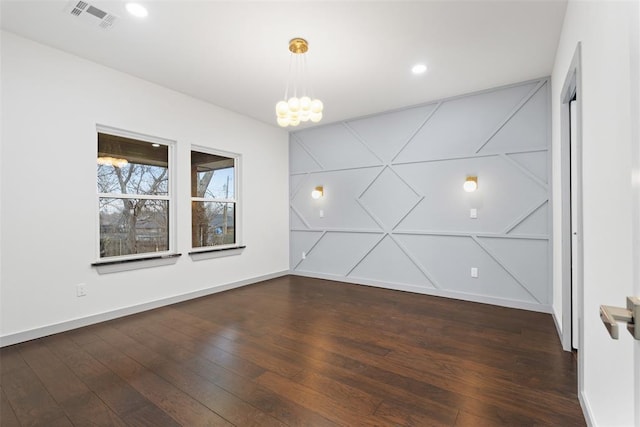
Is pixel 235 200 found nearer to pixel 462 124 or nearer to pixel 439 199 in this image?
pixel 439 199

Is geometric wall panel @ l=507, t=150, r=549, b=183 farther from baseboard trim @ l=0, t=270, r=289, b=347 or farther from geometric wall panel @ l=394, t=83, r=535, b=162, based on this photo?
baseboard trim @ l=0, t=270, r=289, b=347

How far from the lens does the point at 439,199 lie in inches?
174

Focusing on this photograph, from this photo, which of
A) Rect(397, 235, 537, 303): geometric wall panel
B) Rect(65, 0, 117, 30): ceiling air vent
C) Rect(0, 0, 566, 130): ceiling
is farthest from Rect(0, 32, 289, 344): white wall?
Rect(397, 235, 537, 303): geometric wall panel

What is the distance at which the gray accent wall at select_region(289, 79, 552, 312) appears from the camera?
3775mm

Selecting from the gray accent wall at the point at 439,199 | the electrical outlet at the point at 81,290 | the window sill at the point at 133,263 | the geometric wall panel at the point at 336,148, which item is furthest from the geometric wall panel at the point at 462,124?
the electrical outlet at the point at 81,290

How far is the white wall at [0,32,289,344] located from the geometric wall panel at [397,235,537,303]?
11.2ft

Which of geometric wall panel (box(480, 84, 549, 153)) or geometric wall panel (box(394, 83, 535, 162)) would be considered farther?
geometric wall panel (box(394, 83, 535, 162))

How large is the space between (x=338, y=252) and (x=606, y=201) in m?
4.21

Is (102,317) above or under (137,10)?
under

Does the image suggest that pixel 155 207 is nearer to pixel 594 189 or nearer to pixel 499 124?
pixel 594 189

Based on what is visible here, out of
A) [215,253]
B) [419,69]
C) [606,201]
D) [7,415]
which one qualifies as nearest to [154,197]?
[215,253]

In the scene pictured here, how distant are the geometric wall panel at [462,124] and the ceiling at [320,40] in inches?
7.6

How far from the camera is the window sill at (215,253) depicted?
445cm

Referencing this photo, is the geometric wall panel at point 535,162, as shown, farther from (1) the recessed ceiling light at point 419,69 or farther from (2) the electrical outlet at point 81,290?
(2) the electrical outlet at point 81,290
